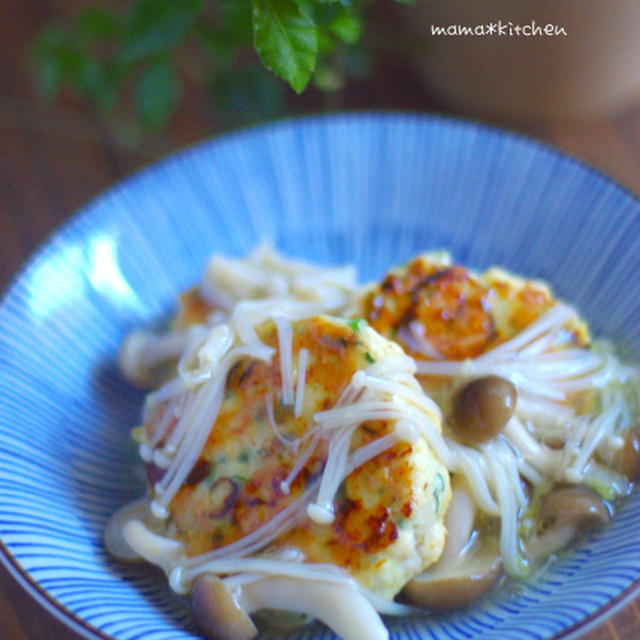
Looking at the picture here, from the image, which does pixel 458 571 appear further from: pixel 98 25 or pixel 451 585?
pixel 98 25

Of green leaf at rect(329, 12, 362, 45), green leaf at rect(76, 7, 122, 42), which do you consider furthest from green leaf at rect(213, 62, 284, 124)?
green leaf at rect(329, 12, 362, 45)

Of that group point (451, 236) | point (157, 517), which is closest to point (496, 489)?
point (157, 517)

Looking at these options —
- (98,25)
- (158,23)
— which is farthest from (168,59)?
(158,23)

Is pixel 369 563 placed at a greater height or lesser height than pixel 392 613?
greater

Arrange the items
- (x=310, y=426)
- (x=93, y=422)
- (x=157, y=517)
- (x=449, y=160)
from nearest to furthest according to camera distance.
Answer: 1. (x=310, y=426)
2. (x=157, y=517)
3. (x=93, y=422)
4. (x=449, y=160)

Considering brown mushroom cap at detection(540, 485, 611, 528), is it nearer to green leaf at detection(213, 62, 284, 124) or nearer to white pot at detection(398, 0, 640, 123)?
white pot at detection(398, 0, 640, 123)

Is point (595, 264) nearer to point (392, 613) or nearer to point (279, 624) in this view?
point (392, 613)
